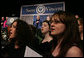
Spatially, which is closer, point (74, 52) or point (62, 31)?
point (74, 52)

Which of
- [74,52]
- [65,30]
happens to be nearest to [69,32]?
[65,30]

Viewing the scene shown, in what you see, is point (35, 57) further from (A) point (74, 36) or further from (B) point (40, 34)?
(B) point (40, 34)

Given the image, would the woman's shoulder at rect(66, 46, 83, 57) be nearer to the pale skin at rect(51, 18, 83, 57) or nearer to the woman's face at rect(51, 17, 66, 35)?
the pale skin at rect(51, 18, 83, 57)

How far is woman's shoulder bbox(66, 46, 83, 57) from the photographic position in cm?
58

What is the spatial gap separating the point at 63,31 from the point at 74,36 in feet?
0.26

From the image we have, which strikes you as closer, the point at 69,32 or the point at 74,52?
the point at 74,52

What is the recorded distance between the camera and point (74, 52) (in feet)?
1.92

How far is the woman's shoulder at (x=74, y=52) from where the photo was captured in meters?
0.58

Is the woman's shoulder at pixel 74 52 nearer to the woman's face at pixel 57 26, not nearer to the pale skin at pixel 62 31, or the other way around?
the pale skin at pixel 62 31

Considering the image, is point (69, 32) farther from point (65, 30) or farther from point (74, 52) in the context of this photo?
point (74, 52)

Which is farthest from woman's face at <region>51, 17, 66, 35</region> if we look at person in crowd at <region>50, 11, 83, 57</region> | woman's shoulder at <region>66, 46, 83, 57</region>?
woman's shoulder at <region>66, 46, 83, 57</region>

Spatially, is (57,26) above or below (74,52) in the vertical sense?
above

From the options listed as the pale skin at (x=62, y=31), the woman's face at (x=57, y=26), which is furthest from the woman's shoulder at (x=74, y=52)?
the woman's face at (x=57, y=26)

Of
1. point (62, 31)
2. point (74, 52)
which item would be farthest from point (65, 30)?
point (74, 52)
